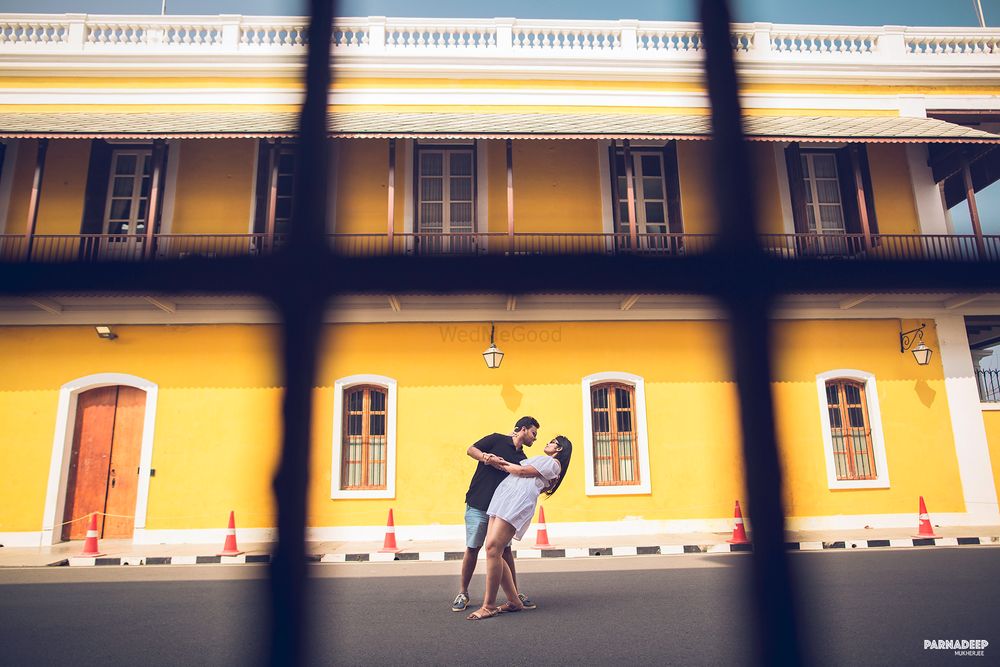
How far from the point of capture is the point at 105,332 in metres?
11.1

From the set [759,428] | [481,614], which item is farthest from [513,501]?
[759,428]

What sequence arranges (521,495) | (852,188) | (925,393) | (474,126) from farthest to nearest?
(852,188) → (925,393) → (474,126) → (521,495)

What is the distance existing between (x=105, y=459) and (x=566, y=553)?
26.7 feet

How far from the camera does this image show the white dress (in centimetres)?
519

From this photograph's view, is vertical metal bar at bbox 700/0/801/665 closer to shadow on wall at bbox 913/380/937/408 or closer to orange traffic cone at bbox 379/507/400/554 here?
orange traffic cone at bbox 379/507/400/554

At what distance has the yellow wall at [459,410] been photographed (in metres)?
11.0

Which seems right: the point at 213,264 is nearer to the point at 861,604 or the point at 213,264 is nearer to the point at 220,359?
the point at 861,604

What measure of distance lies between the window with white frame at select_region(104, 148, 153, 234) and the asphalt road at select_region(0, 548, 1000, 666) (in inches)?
241

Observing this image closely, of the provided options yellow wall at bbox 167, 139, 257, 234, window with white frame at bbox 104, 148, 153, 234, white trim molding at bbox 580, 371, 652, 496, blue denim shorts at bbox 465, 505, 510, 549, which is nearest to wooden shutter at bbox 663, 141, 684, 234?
white trim molding at bbox 580, 371, 652, 496

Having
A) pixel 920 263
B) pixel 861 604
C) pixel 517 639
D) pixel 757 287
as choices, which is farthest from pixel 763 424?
pixel 861 604

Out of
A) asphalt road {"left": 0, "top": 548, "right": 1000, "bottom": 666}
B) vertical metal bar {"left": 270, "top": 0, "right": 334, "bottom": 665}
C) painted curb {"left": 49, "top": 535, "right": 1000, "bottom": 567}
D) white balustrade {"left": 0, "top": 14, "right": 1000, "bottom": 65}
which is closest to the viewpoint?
vertical metal bar {"left": 270, "top": 0, "right": 334, "bottom": 665}

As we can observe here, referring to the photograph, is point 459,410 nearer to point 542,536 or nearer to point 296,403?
point 542,536

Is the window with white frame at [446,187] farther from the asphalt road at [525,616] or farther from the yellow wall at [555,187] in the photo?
the asphalt road at [525,616]
